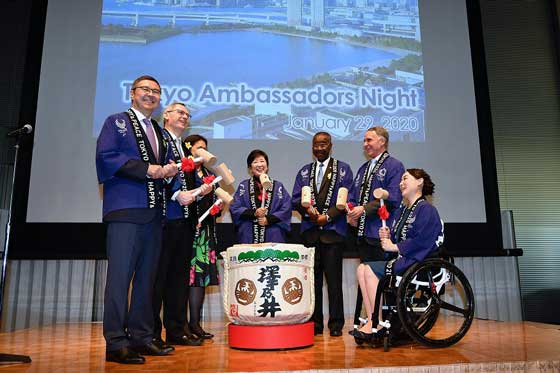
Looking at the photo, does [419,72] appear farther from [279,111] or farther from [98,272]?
[98,272]

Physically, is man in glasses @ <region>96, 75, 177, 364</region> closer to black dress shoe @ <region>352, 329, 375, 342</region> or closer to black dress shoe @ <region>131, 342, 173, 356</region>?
black dress shoe @ <region>131, 342, 173, 356</region>

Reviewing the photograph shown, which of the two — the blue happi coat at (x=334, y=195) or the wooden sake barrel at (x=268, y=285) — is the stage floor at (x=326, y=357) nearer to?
the wooden sake barrel at (x=268, y=285)

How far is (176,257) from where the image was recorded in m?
2.84

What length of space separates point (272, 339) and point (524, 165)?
4117 millimetres

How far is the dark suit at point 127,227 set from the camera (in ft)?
7.41

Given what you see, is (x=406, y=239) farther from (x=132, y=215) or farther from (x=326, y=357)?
(x=132, y=215)

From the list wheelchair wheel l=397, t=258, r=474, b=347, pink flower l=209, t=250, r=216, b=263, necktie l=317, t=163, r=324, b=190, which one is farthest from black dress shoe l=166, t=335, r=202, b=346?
necktie l=317, t=163, r=324, b=190

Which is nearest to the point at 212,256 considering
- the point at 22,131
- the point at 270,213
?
the point at 270,213

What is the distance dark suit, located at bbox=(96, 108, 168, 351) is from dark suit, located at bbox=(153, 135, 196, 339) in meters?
0.31

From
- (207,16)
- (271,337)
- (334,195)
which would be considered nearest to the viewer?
(271,337)

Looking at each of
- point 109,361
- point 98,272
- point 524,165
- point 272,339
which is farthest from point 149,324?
point 524,165

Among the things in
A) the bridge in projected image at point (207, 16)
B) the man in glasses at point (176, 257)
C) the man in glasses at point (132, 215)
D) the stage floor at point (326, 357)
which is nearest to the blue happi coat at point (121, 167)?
the man in glasses at point (132, 215)

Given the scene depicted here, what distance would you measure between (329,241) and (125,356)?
5.16ft

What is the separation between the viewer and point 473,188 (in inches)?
194
